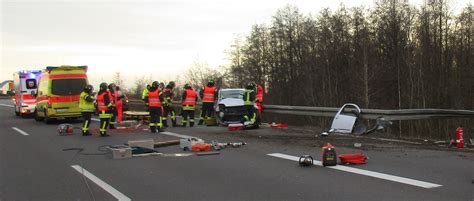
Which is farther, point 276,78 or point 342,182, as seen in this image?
point 276,78

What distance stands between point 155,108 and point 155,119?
39 centimetres

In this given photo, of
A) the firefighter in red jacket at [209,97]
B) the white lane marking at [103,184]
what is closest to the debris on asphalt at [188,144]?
the white lane marking at [103,184]

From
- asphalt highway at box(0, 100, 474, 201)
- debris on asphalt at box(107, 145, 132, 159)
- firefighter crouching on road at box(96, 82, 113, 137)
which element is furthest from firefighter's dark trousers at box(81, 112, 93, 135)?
debris on asphalt at box(107, 145, 132, 159)

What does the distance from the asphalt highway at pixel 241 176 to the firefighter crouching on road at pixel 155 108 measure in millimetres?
4259

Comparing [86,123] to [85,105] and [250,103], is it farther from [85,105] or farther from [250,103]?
[250,103]

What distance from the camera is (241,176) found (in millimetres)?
7324

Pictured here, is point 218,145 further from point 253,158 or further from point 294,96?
point 294,96

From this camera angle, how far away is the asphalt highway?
6102 mm

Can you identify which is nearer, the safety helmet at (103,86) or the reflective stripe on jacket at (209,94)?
the safety helmet at (103,86)

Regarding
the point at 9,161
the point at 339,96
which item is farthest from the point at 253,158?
the point at 339,96

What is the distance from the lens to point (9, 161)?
9.62m

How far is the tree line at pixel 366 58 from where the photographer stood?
39812mm

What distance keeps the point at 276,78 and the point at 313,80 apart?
6.35 metres

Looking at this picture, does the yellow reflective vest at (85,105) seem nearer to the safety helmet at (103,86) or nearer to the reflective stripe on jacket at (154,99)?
the safety helmet at (103,86)
